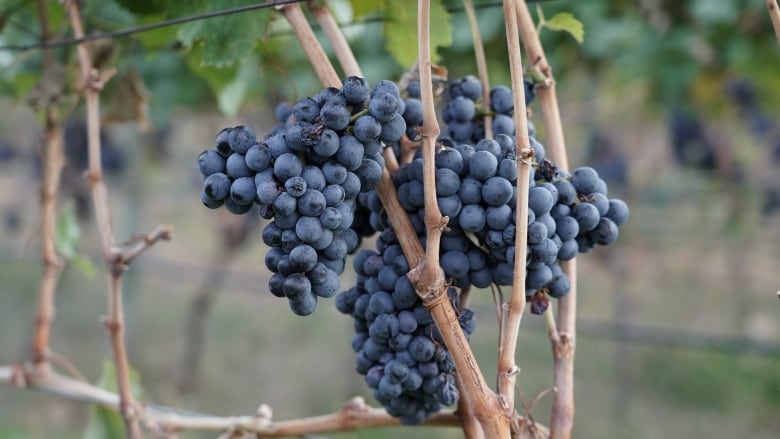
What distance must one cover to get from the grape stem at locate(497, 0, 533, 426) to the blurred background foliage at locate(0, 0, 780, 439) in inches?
11.9

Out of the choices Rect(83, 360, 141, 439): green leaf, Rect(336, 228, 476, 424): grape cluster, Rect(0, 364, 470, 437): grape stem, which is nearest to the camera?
Rect(336, 228, 476, 424): grape cluster

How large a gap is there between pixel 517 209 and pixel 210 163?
28cm

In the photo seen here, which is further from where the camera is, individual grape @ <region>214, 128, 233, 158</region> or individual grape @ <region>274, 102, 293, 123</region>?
individual grape @ <region>274, 102, 293, 123</region>

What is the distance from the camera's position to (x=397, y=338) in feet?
2.54

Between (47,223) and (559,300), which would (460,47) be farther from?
(559,300)

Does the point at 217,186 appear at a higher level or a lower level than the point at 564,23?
lower

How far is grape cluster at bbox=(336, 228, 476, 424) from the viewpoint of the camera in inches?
30.0

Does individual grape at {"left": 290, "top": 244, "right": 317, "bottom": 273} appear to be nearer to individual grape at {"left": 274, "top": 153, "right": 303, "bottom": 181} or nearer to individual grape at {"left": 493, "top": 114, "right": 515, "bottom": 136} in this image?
individual grape at {"left": 274, "top": 153, "right": 303, "bottom": 181}

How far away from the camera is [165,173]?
11.6 m

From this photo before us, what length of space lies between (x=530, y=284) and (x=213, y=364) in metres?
5.05

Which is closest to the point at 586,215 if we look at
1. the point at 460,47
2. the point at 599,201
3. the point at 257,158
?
the point at 599,201

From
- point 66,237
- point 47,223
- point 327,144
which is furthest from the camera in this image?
point 66,237

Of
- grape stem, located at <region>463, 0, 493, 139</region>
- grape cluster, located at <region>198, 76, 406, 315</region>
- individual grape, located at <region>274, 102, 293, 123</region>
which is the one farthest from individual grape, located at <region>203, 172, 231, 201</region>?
grape stem, located at <region>463, 0, 493, 139</region>

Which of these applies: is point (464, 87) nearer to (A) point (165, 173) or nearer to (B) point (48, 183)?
(B) point (48, 183)
